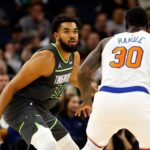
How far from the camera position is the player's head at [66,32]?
6.33 m

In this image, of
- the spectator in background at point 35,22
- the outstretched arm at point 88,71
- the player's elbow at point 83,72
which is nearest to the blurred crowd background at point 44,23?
the spectator in background at point 35,22

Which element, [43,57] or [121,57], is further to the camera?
[43,57]

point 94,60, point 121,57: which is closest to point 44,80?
point 94,60

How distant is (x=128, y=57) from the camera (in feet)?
18.1

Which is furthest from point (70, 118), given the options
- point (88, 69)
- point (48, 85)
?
point (88, 69)

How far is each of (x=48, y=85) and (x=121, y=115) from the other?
1.18m

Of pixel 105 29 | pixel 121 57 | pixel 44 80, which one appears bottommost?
pixel 105 29

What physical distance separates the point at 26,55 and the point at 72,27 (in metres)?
4.89

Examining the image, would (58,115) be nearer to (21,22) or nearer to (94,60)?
(94,60)

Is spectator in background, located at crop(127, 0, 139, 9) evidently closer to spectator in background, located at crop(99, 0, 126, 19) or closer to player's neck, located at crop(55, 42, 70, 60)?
spectator in background, located at crop(99, 0, 126, 19)

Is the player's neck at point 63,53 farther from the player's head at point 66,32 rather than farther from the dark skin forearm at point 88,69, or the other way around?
the dark skin forearm at point 88,69

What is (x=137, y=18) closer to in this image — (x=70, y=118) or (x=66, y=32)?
(x=66, y=32)

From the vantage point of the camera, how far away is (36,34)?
12.1 m

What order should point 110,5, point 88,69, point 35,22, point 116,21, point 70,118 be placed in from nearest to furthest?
point 88,69 → point 70,118 → point 35,22 → point 116,21 → point 110,5
